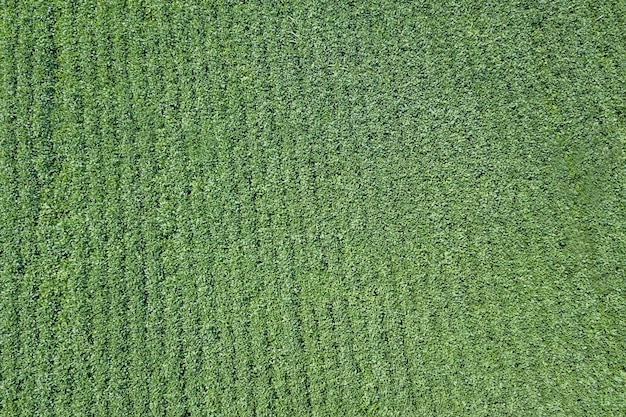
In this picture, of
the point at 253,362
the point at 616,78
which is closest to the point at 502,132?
the point at 616,78

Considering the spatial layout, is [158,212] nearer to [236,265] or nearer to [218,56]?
[236,265]

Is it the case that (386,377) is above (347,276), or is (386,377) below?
below

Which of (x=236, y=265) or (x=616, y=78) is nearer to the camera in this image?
(x=236, y=265)

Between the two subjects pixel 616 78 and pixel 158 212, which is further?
pixel 616 78

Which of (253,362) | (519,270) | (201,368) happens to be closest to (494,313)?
(519,270)

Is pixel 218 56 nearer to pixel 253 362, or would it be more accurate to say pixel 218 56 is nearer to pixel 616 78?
pixel 253 362

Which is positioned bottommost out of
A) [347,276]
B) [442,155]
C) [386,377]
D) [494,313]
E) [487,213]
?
[386,377]
